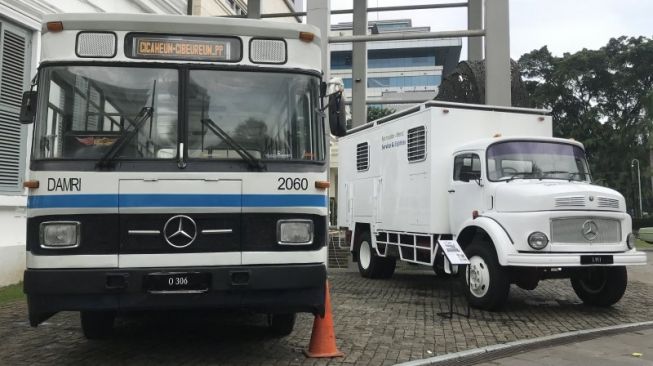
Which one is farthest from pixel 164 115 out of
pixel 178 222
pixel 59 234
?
pixel 59 234

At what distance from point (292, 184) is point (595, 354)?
13.0 ft

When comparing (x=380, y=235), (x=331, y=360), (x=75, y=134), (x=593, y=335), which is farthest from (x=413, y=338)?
(x=380, y=235)

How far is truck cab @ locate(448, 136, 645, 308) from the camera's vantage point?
821cm

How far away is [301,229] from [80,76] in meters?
2.27

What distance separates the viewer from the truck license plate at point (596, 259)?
8.20 metres

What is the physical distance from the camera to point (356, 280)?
41.6 feet

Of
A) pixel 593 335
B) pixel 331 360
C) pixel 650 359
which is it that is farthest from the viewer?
pixel 593 335

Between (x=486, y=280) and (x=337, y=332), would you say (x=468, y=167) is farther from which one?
(x=337, y=332)

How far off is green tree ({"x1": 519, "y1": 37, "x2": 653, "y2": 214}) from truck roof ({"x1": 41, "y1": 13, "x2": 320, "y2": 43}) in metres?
37.9

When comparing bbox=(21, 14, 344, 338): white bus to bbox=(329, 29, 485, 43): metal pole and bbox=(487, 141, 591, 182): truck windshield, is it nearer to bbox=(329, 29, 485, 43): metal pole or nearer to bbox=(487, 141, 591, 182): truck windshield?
bbox=(487, 141, 591, 182): truck windshield

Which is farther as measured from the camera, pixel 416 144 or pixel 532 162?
pixel 416 144

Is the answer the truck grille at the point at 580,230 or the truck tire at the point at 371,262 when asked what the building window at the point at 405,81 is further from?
the truck grille at the point at 580,230

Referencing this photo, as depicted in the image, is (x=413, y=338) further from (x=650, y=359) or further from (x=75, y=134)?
A: (x=75, y=134)

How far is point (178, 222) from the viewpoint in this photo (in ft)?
16.4
